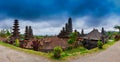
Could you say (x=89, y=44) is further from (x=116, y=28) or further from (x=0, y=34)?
(x=0, y=34)

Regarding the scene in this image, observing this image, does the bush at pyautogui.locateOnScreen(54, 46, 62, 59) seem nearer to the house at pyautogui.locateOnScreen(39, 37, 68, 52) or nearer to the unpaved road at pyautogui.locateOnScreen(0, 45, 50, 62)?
the unpaved road at pyautogui.locateOnScreen(0, 45, 50, 62)

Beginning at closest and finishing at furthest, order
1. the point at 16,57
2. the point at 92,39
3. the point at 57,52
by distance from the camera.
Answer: the point at 16,57, the point at 57,52, the point at 92,39

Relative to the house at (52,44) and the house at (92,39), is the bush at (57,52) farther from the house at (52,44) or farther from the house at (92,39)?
the house at (92,39)

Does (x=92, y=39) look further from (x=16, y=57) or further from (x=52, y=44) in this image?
(x=16, y=57)

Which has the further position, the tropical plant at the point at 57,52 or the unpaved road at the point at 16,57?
the tropical plant at the point at 57,52

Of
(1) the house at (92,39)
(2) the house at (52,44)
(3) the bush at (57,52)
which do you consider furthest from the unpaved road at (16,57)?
(1) the house at (92,39)

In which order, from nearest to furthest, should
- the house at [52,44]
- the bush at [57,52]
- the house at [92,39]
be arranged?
1. the bush at [57,52]
2. the house at [52,44]
3. the house at [92,39]

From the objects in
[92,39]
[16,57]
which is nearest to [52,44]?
[92,39]

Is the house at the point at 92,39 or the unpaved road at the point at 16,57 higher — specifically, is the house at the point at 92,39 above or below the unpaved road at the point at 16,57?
above

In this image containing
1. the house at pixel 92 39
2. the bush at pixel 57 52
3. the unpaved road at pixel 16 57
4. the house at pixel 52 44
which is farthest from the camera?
the house at pixel 92 39

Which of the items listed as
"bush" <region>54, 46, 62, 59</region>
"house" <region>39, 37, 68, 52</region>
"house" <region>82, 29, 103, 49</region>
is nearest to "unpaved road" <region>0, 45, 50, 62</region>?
"bush" <region>54, 46, 62, 59</region>

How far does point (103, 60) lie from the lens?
19.1 m

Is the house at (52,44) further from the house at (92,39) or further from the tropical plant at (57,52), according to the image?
the tropical plant at (57,52)

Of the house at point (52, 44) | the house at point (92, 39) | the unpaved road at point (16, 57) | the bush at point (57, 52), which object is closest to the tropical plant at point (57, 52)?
the bush at point (57, 52)
